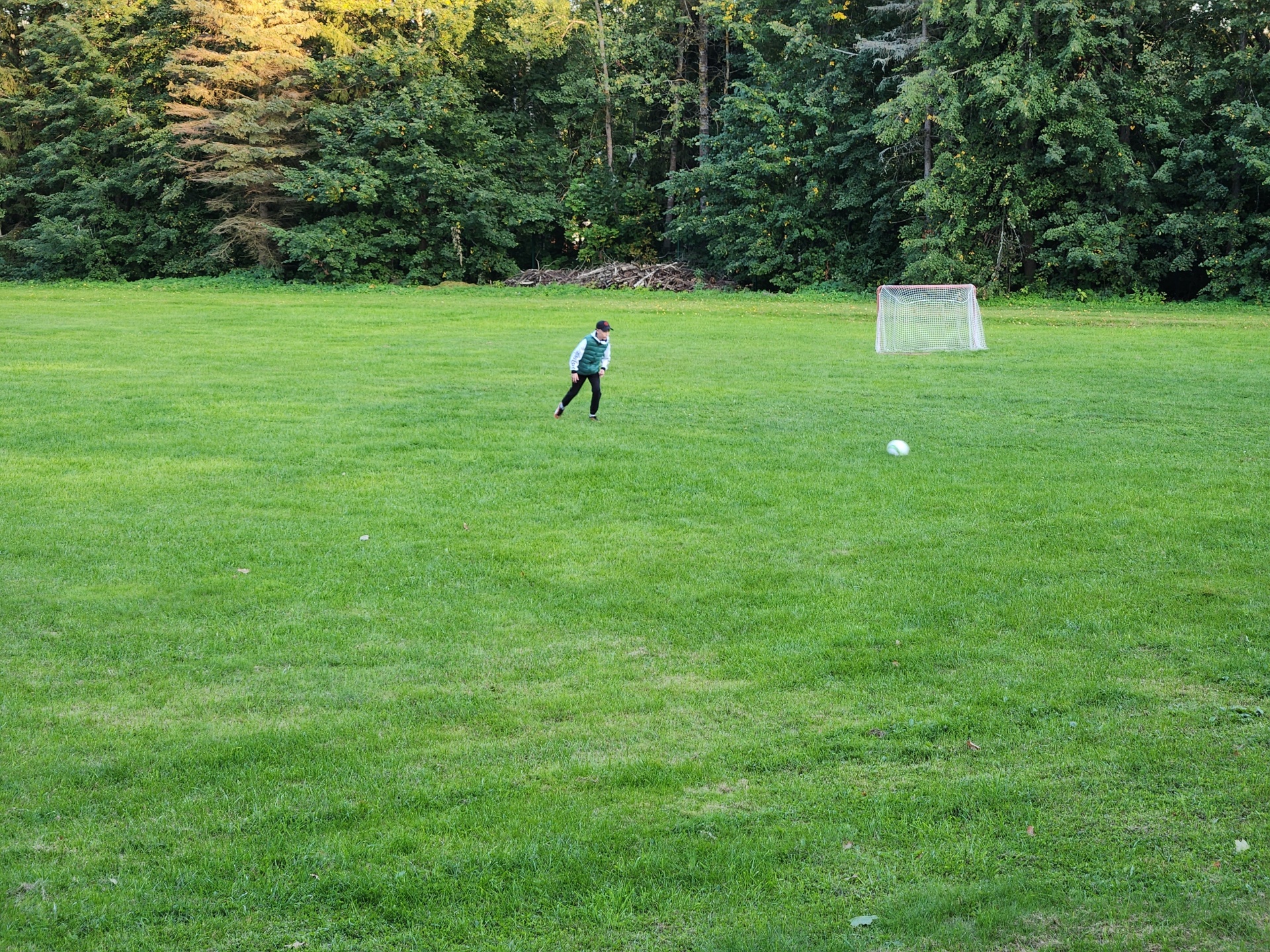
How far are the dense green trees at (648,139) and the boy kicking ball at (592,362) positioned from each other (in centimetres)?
2138

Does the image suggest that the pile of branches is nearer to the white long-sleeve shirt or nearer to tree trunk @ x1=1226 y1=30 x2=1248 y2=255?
tree trunk @ x1=1226 y1=30 x2=1248 y2=255

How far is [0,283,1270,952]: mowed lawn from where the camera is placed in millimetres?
4473

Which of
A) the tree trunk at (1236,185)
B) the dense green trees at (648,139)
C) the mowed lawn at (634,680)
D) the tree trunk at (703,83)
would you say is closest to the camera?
the mowed lawn at (634,680)

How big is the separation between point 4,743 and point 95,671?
40.2 inches

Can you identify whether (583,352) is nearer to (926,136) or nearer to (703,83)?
(926,136)

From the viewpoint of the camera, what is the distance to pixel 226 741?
5.82 meters

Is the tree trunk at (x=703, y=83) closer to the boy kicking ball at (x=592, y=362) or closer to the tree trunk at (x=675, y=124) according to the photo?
the tree trunk at (x=675, y=124)

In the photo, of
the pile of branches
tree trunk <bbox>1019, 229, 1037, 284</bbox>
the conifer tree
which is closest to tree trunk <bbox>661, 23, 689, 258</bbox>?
the pile of branches

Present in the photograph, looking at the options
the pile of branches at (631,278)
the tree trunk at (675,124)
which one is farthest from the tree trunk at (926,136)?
the tree trunk at (675,124)

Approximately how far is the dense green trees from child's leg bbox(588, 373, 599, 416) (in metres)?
21.4

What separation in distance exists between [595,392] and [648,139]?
33.0 meters

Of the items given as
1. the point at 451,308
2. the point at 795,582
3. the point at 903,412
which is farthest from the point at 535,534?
the point at 451,308

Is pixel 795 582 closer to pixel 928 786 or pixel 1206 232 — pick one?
pixel 928 786

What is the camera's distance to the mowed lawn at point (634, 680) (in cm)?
447
